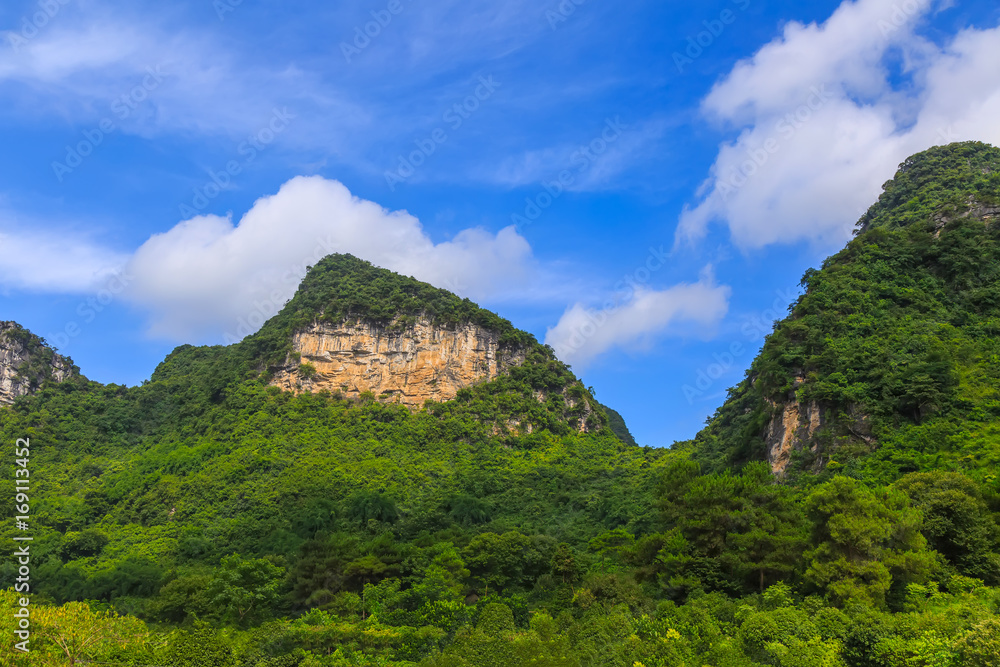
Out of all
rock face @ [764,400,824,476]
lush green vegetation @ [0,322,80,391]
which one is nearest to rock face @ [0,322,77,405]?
lush green vegetation @ [0,322,80,391]

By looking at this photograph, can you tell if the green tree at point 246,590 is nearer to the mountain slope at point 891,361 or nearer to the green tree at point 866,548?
the green tree at point 866,548

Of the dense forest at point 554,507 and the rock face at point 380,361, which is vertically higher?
the rock face at point 380,361

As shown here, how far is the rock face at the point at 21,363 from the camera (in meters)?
75.2

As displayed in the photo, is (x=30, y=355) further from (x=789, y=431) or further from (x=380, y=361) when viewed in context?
(x=789, y=431)

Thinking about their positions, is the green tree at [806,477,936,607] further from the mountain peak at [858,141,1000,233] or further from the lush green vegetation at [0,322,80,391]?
the lush green vegetation at [0,322,80,391]

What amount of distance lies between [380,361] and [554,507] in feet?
90.2

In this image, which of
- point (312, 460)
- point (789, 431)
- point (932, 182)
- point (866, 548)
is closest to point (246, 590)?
point (866, 548)

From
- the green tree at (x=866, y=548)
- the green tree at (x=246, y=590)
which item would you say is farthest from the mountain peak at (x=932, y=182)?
the green tree at (x=246, y=590)

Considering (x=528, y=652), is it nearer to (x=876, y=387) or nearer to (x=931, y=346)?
(x=876, y=387)

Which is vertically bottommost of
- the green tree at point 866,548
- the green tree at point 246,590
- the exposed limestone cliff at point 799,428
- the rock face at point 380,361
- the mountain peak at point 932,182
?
the green tree at point 246,590

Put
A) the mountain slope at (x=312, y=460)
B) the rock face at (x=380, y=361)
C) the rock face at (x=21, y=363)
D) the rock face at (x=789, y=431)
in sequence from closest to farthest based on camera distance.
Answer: the rock face at (x=789, y=431) → the mountain slope at (x=312, y=460) → the rock face at (x=380, y=361) → the rock face at (x=21, y=363)

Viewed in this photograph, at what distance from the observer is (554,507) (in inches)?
1954

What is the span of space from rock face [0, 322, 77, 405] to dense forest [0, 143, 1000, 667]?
12.0 ft

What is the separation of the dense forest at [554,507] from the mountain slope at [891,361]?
0.54ft
